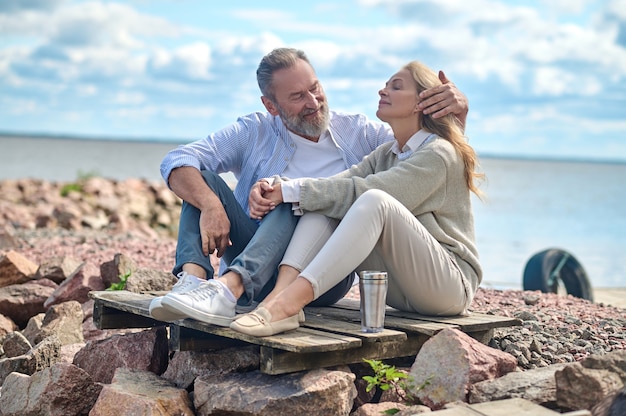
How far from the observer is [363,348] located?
3.81 metres

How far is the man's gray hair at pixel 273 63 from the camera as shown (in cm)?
502

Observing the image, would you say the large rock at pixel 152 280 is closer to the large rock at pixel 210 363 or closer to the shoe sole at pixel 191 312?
the large rock at pixel 210 363

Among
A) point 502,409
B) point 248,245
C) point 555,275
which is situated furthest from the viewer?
point 555,275

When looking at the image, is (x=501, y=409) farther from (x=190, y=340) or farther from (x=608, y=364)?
(x=190, y=340)

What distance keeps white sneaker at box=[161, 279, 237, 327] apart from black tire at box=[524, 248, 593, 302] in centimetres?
476

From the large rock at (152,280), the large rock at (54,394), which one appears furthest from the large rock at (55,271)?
the large rock at (54,394)

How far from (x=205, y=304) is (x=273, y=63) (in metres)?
1.79

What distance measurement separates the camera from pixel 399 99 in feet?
14.3

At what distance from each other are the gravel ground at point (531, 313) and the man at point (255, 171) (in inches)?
39.7

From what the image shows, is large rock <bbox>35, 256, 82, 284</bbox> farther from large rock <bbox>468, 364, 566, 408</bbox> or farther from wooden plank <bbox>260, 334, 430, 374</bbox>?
large rock <bbox>468, 364, 566, 408</bbox>

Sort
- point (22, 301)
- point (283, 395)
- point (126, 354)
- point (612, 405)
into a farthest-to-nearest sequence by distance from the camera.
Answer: point (22, 301)
point (126, 354)
point (283, 395)
point (612, 405)

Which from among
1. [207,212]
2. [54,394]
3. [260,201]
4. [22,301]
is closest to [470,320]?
[260,201]

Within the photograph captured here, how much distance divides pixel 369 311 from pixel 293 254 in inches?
17.6

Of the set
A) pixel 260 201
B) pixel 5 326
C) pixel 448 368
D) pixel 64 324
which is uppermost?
pixel 260 201
